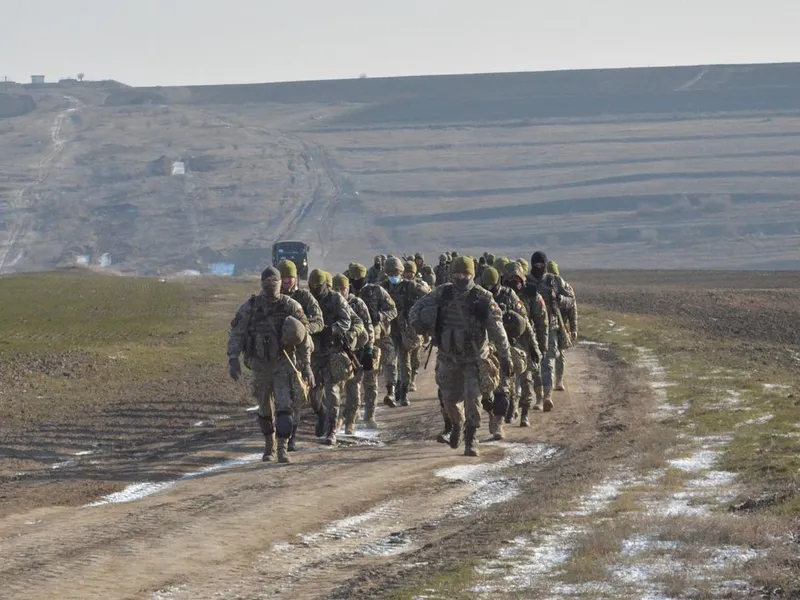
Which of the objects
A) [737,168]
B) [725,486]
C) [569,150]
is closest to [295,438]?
[725,486]

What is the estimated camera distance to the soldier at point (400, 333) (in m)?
22.5

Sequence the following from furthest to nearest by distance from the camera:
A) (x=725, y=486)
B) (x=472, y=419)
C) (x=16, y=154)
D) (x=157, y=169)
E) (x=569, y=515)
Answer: (x=16, y=154)
(x=157, y=169)
(x=472, y=419)
(x=725, y=486)
(x=569, y=515)

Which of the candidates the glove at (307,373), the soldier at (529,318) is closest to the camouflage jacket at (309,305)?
the glove at (307,373)

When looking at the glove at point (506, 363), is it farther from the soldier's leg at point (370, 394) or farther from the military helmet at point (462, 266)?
the soldier's leg at point (370, 394)

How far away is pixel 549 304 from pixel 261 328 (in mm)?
6009

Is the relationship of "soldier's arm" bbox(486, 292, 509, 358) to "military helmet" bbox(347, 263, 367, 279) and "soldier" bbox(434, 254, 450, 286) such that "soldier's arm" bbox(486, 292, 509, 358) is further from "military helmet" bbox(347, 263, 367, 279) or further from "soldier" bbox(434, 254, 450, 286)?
"soldier" bbox(434, 254, 450, 286)

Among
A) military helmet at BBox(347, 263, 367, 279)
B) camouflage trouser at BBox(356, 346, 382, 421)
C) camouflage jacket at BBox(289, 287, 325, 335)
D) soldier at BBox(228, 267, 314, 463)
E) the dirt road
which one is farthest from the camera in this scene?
military helmet at BBox(347, 263, 367, 279)

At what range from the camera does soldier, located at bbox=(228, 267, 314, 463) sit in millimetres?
16406

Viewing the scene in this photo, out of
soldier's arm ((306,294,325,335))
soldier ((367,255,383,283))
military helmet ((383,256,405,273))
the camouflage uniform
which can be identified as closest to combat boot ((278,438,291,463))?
soldier's arm ((306,294,325,335))

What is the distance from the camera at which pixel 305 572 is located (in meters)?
10.8

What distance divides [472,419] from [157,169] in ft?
495

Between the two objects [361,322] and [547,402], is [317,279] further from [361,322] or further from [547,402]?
[547,402]

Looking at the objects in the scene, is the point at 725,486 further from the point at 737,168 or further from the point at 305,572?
the point at 737,168

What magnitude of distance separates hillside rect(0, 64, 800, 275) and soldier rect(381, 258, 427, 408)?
93.3 meters
